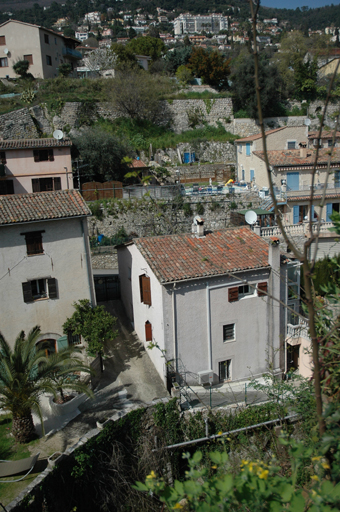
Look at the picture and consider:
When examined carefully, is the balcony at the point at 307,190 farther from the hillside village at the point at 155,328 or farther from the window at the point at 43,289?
the window at the point at 43,289

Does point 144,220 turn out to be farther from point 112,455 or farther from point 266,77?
point 266,77

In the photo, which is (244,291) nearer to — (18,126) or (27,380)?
(27,380)

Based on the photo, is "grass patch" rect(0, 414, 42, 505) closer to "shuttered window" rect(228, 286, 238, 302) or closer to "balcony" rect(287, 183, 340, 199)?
"shuttered window" rect(228, 286, 238, 302)

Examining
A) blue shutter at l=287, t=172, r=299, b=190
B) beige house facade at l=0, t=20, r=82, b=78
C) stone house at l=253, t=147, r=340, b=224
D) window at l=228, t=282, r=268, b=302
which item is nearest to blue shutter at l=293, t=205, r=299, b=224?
stone house at l=253, t=147, r=340, b=224

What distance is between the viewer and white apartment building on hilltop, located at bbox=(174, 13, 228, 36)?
169125 millimetres

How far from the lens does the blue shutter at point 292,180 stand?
29.3 meters

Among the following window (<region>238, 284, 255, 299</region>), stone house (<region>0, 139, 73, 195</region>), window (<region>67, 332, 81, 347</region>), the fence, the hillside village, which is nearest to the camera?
the hillside village

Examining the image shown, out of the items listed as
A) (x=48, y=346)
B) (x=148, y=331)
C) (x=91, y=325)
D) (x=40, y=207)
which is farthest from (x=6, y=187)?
(x=148, y=331)

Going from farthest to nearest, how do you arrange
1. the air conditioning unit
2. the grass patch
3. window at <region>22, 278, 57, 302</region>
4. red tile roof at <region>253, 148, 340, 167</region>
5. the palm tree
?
red tile roof at <region>253, 148, 340, 167</region>
window at <region>22, 278, 57, 302</region>
the air conditioning unit
the palm tree
the grass patch

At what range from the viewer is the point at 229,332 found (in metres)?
16.1

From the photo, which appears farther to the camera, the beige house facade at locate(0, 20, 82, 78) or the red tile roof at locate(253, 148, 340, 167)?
the beige house facade at locate(0, 20, 82, 78)

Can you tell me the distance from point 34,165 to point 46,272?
1268 cm

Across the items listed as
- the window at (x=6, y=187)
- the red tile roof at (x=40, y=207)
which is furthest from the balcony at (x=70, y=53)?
the red tile roof at (x=40, y=207)

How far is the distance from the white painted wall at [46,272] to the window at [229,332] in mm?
5708
